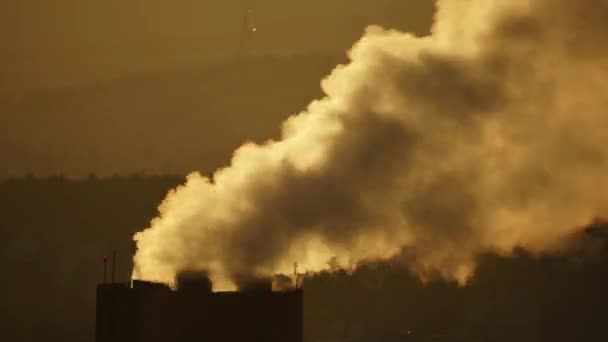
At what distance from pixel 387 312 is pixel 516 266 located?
48.0ft

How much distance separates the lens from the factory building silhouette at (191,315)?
58.6m

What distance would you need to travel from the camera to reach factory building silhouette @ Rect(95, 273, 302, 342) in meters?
58.6

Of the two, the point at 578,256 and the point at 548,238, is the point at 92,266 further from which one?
the point at 548,238

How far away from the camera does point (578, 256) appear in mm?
137000

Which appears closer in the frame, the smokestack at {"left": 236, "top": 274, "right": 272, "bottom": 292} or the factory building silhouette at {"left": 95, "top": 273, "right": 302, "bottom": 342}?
the factory building silhouette at {"left": 95, "top": 273, "right": 302, "bottom": 342}

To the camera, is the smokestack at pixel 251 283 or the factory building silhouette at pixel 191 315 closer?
the factory building silhouette at pixel 191 315

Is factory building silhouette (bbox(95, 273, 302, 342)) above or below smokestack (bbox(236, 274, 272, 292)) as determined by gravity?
below

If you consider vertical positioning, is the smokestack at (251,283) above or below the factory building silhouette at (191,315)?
above

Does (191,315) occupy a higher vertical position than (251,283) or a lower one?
lower

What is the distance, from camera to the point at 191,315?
2308 inches

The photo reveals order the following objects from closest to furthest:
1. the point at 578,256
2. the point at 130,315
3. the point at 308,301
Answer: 1. the point at 130,315
2. the point at 578,256
3. the point at 308,301

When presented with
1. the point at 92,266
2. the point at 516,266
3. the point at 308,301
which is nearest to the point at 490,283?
the point at 516,266

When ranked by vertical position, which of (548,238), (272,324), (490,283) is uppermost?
(490,283)

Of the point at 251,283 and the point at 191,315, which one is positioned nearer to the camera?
the point at 191,315
